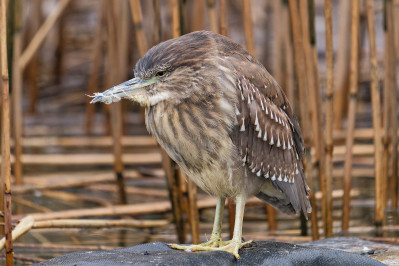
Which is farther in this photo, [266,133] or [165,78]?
[266,133]

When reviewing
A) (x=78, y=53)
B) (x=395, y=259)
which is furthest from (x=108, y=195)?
(x=78, y=53)

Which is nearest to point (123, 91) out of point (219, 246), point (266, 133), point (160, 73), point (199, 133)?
point (160, 73)

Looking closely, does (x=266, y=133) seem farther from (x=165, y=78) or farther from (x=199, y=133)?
(x=165, y=78)

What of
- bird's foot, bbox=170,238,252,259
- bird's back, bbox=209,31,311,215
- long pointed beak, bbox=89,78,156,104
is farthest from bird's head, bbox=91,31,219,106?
bird's foot, bbox=170,238,252,259

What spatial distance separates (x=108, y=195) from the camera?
5961 mm

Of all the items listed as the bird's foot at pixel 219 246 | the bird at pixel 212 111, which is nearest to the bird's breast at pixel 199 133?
the bird at pixel 212 111

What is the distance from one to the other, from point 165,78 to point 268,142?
72cm

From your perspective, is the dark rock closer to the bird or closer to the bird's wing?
the bird

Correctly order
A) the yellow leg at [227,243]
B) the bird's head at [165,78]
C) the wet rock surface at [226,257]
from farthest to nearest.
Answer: the yellow leg at [227,243] < the bird's head at [165,78] < the wet rock surface at [226,257]

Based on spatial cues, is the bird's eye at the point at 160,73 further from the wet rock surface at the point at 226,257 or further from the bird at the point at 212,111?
the wet rock surface at the point at 226,257

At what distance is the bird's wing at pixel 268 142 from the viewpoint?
11.0 ft

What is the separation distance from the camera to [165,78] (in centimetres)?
319

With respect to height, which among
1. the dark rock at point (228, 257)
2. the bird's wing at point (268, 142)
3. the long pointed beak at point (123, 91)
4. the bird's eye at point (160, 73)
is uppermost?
the bird's eye at point (160, 73)

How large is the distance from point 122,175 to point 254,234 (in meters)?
1.38
